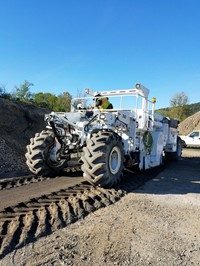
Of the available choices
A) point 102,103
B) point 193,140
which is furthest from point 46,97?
point 102,103

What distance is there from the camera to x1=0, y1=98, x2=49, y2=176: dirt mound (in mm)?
10023

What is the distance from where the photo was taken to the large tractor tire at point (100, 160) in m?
6.20

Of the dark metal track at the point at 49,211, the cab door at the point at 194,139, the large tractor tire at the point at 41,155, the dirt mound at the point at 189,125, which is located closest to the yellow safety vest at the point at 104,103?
the large tractor tire at the point at 41,155

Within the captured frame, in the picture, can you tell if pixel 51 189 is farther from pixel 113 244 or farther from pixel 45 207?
pixel 113 244

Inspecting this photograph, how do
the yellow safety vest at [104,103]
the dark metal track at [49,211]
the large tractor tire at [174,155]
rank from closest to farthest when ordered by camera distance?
the dark metal track at [49,211], the yellow safety vest at [104,103], the large tractor tire at [174,155]

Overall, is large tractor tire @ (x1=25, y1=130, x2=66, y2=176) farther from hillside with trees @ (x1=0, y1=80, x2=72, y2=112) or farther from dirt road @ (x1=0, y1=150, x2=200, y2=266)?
hillside with trees @ (x1=0, y1=80, x2=72, y2=112)

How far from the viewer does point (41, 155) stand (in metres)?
7.30

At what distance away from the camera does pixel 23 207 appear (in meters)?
4.80

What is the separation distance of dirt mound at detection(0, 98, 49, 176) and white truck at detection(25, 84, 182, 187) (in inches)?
87.7

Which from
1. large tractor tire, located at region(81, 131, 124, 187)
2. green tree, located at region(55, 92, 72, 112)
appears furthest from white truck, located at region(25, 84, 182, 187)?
green tree, located at region(55, 92, 72, 112)

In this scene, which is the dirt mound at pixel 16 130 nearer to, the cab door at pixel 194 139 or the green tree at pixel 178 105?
the cab door at pixel 194 139

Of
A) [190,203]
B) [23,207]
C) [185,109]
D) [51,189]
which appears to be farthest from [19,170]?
[185,109]

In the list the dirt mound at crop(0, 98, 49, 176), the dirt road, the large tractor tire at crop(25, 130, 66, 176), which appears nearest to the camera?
the dirt road

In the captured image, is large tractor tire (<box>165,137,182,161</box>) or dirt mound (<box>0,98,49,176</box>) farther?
large tractor tire (<box>165,137,182,161</box>)
